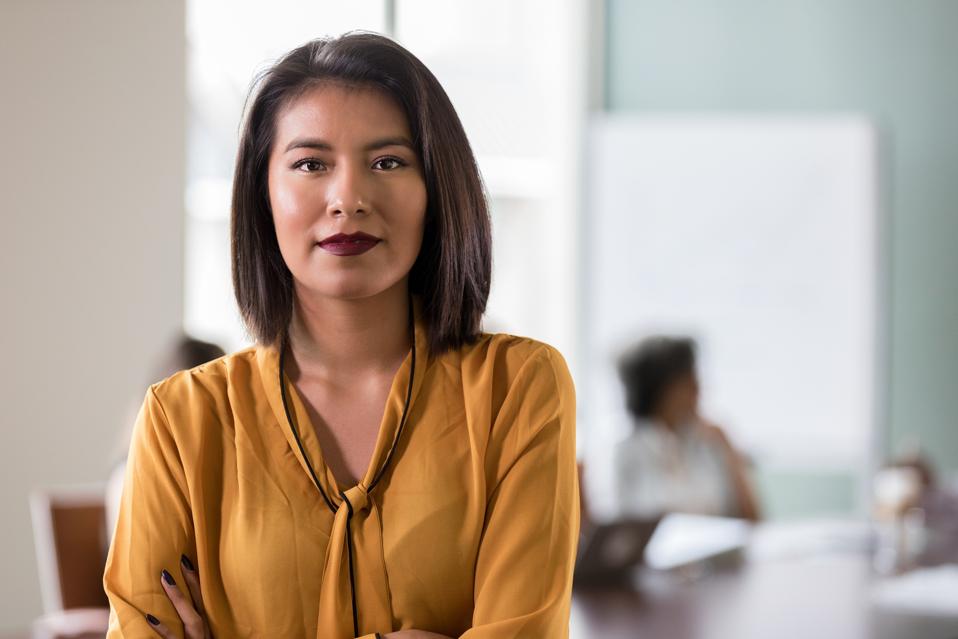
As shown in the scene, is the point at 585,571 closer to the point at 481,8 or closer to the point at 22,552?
A: the point at 22,552

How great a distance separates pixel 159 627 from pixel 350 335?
391mm

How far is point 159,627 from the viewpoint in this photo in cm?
131

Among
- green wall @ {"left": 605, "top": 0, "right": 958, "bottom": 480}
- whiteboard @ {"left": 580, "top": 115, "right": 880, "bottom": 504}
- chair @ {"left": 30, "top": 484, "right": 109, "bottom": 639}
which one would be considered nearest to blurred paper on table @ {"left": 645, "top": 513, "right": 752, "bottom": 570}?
chair @ {"left": 30, "top": 484, "right": 109, "bottom": 639}

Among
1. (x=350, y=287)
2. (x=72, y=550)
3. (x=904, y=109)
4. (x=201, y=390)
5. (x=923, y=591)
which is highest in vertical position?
(x=904, y=109)

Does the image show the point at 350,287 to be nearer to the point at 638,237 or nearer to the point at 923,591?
the point at 923,591

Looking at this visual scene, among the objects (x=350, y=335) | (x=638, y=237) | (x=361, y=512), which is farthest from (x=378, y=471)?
(x=638, y=237)

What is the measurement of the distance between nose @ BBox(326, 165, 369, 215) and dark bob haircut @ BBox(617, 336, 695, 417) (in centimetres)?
269

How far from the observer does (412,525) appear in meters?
1.31

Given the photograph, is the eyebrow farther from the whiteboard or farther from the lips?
the whiteboard

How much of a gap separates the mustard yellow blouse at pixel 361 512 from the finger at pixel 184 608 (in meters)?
0.01

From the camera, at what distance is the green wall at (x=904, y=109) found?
543cm

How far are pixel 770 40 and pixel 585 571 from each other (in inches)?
143

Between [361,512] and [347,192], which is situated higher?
[347,192]

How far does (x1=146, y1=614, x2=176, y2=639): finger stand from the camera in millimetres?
1312
